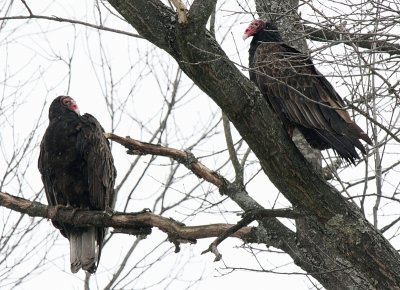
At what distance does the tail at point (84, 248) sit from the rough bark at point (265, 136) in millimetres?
2041

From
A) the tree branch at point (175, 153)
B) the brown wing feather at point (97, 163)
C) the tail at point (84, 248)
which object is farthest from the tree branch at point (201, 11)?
the tail at point (84, 248)

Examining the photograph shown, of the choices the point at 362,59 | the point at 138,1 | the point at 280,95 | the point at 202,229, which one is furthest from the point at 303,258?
the point at 138,1

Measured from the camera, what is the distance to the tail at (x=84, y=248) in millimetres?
4898

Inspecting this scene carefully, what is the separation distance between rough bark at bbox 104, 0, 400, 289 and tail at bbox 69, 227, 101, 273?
80.3 inches

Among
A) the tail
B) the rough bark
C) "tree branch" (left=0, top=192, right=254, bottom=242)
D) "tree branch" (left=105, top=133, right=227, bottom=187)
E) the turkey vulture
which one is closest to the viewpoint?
the rough bark

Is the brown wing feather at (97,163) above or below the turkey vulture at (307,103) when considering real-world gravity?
above

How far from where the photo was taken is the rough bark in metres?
2.96

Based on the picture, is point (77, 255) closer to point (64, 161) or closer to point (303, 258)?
point (64, 161)

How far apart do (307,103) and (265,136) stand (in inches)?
28.8

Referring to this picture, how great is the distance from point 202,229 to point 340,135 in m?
0.83

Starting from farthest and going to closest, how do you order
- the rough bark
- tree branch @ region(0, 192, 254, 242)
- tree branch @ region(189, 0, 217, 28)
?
tree branch @ region(0, 192, 254, 242) → the rough bark → tree branch @ region(189, 0, 217, 28)

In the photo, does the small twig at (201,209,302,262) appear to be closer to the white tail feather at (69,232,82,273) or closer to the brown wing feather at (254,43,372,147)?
the brown wing feather at (254,43,372,147)

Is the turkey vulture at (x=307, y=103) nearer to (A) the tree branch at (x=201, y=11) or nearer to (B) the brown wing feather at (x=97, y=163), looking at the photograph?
(A) the tree branch at (x=201, y=11)

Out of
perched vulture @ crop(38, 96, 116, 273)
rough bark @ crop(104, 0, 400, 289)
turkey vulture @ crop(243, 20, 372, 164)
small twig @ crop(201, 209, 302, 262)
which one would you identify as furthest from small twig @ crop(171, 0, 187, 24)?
perched vulture @ crop(38, 96, 116, 273)
